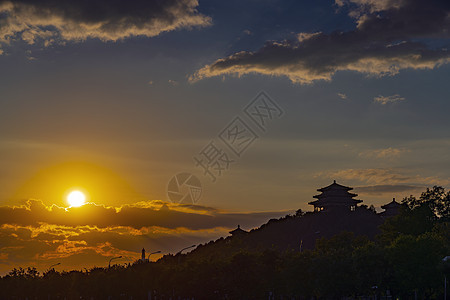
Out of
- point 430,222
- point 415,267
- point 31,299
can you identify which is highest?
point 430,222

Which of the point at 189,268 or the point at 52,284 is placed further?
the point at 52,284

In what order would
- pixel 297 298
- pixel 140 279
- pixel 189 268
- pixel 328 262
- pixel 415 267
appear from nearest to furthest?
1. pixel 415 267
2. pixel 328 262
3. pixel 297 298
4. pixel 189 268
5. pixel 140 279

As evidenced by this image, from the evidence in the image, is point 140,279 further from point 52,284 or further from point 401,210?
point 401,210

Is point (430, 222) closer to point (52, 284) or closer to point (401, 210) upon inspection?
point (401, 210)

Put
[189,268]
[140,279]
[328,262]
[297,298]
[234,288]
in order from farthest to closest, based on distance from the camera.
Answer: [140,279] → [189,268] → [297,298] → [234,288] → [328,262]

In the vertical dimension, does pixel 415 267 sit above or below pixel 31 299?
above

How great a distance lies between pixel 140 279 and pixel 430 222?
65225 millimetres

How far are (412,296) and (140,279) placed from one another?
6100 cm

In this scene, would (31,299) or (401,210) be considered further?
(31,299)

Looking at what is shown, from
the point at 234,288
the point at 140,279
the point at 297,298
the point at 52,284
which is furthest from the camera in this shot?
the point at 52,284

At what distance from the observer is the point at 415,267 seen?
91.3 meters

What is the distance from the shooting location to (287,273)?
103938 millimetres

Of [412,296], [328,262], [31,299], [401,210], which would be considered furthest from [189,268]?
[31,299]

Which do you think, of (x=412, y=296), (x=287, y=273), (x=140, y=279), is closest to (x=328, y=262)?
(x=287, y=273)
